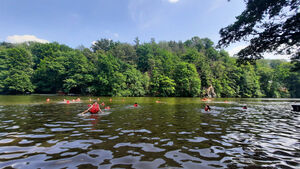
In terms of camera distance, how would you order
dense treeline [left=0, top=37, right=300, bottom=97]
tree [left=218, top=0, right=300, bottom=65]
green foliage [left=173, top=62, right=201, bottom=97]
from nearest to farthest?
tree [left=218, top=0, right=300, bottom=65] → dense treeline [left=0, top=37, right=300, bottom=97] → green foliage [left=173, top=62, right=201, bottom=97]

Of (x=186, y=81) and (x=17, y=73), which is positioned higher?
(x=17, y=73)

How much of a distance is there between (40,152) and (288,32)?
17498 mm

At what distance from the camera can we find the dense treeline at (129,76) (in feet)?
203

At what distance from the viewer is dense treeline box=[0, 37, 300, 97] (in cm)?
6197

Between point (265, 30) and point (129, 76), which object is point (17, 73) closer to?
point (129, 76)

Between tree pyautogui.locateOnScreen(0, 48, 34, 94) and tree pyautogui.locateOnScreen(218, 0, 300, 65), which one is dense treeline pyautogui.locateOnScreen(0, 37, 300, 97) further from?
tree pyautogui.locateOnScreen(218, 0, 300, 65)

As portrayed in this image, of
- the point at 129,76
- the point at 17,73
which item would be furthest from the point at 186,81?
the point at 17,73

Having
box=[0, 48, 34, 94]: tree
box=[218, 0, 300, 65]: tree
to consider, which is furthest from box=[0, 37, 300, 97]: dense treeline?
box=[218, 0, 300, 65]: tree

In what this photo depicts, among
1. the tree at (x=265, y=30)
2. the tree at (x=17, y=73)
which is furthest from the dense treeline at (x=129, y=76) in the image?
the tree at (x=265, y=30)

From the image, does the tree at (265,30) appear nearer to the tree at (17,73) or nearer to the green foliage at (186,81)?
the green foliage at (186,81)

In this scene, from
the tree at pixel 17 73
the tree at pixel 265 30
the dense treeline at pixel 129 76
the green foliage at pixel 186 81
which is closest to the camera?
the tree at pixel 265 30

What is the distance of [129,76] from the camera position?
65.7 meters

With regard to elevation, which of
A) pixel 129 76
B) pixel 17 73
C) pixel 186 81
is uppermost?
pixel 17 73

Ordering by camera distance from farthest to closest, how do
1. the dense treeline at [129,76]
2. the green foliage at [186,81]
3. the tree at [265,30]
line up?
1. the green foliage at [186,81]
2. the dense treeline at [129,76]
3. the tree at [265,30]
